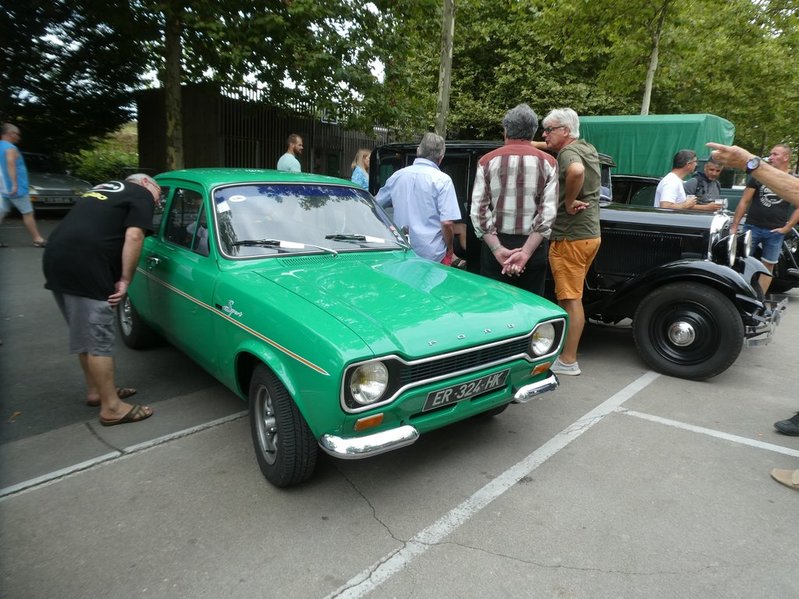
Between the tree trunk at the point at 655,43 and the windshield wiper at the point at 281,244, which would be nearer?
the windshield wiper at the point at 281,244

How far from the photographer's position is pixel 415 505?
114 inches

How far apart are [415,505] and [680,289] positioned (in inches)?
127

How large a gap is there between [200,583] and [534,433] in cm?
229

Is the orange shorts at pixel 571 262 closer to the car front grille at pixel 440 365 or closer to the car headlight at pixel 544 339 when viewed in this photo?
the car headlight at pixel 544 339

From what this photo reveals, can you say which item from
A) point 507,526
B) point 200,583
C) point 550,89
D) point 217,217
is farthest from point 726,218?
point 550,89

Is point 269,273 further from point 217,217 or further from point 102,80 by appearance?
point 102,80

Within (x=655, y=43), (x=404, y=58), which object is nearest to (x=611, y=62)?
(x=655, y=43)

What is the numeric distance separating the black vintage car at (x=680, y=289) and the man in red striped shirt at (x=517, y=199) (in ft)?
4.06

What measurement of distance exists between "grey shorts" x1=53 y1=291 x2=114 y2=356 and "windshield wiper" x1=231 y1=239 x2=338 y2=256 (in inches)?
37.5

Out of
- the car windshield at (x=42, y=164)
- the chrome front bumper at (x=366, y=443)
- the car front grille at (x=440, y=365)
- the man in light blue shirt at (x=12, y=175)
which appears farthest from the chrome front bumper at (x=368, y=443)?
the car windshield at (x=42, y=164)

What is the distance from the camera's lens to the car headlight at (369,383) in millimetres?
2549

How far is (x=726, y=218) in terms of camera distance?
5.20 meters

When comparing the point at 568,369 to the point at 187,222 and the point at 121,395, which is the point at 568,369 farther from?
the point at 121,395

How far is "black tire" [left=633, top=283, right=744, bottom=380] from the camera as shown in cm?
462
